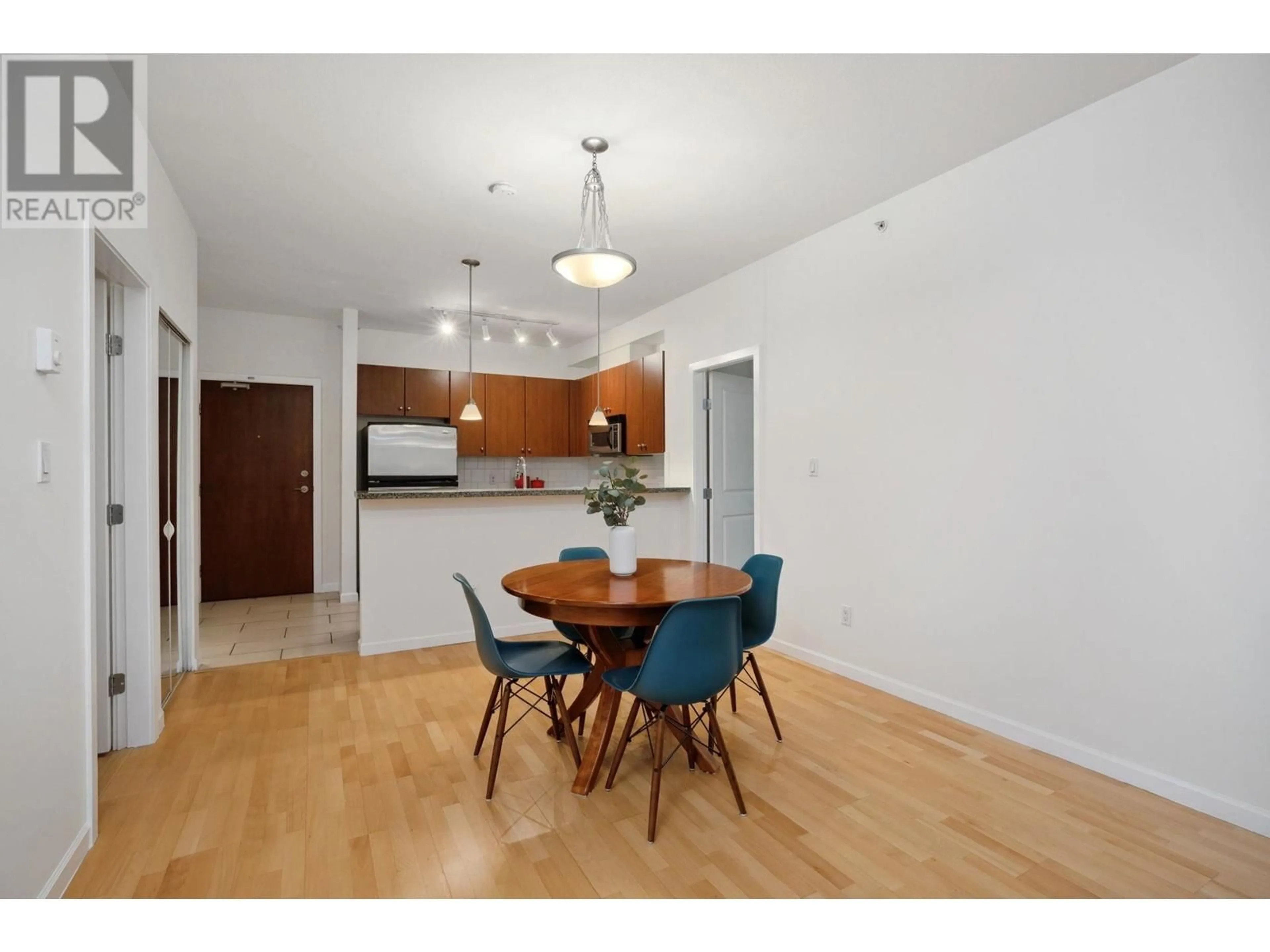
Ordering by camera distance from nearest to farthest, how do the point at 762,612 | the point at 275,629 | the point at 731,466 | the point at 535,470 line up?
the point at 762,612
the point at 275,629
the point at 731,466
the point at 535,470

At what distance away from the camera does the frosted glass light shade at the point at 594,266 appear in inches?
97.9

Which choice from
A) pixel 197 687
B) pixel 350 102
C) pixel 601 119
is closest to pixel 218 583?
pixel 197 687

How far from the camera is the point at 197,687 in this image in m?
3.32

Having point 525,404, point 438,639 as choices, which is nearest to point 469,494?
point 438,639

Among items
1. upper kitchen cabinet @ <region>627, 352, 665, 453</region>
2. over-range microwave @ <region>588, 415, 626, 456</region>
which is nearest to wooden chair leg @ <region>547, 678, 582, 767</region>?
upper kitchen cabinet @ <region>627, 352, 665, 453</region>

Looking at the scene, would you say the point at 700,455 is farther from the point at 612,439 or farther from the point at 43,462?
the point at 43,462

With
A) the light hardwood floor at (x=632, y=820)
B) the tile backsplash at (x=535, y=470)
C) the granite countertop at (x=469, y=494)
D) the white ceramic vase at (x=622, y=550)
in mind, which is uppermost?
the tile backsplash at (x=535, y=470)

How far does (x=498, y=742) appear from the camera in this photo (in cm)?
222

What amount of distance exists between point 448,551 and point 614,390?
2397mm

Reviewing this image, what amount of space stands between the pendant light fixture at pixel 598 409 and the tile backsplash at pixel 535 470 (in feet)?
1.15

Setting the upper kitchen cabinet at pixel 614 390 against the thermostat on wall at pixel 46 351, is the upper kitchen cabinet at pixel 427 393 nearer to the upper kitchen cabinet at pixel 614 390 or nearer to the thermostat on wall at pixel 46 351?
the upper kitchen cabinet at pixel 614 390

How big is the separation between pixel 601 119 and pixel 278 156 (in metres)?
1.51

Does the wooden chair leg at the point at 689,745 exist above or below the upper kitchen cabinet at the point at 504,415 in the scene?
below

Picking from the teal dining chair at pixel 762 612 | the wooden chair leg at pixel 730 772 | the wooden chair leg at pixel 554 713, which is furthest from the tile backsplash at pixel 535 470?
the wooden chair leg at pixel 730 772
